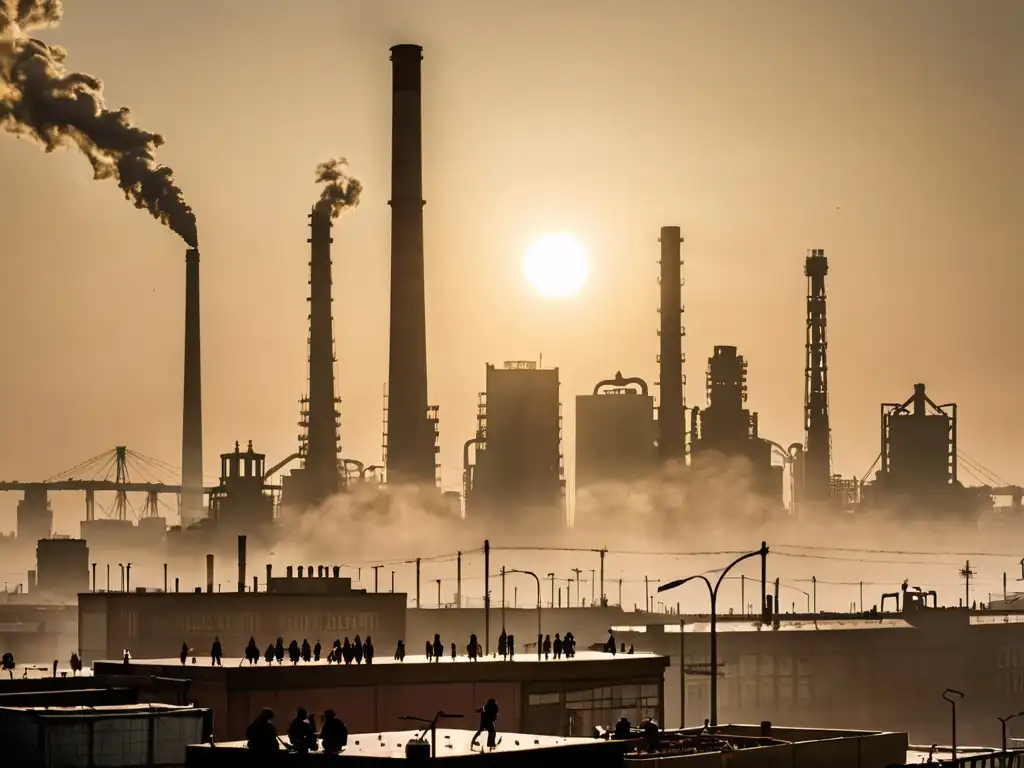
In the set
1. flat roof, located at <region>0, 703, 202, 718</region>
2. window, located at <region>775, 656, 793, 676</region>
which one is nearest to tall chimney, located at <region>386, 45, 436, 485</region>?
window, located at <region>775, 656, 793, 676</region>

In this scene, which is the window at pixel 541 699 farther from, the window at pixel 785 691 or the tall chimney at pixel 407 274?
the tall chimney at pixel 407 274

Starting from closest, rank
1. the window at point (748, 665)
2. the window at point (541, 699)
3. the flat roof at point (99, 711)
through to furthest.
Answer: the flat roof at point (99, 711) < the window at point (541, 699) < the window at point (748, 665)

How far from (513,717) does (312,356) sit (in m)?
126

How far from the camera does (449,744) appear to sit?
46312 mm

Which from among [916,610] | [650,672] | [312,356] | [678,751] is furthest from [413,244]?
[678,751]

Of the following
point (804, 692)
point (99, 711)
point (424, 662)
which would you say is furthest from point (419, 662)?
point (804, 692)

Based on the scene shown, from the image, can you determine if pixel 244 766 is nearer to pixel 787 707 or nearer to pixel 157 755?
pixel 157 755

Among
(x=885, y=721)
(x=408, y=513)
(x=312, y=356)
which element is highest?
(x=312, y=356)

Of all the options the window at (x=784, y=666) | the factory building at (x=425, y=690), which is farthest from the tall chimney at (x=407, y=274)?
the factory building at (x=425, y=690)

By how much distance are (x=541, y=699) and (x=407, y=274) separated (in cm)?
10384

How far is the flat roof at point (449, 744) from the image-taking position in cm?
4309

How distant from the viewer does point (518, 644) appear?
18800cm

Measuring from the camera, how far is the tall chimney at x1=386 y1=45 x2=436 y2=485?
176750 mm

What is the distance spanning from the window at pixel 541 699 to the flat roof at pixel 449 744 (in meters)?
25.8
